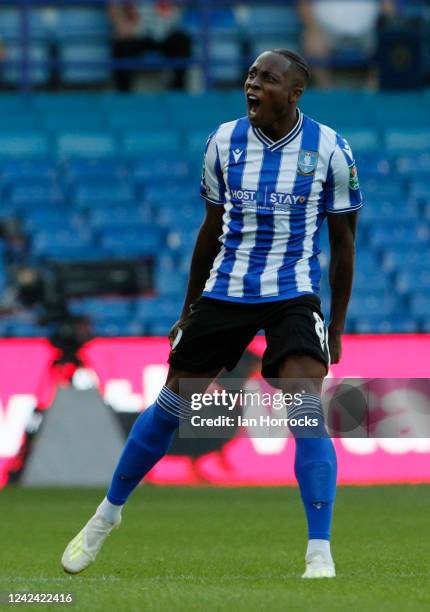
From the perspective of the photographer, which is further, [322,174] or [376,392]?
[376,392]

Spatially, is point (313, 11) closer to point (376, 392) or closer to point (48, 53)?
point (48, 53)

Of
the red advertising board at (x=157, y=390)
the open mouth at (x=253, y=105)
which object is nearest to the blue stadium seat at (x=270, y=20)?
the red advertising board at (x=157, y=390)

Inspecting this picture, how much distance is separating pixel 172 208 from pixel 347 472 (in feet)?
17.3

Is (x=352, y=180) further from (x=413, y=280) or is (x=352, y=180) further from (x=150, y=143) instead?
(x=150, y=143)

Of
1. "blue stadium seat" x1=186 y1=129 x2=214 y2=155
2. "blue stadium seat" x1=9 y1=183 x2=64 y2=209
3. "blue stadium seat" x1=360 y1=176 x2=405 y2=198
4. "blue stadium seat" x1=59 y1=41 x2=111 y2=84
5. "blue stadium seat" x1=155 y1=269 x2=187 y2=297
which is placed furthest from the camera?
"blue stadium seat" x1=59 y1=41 x2=111 y2=84

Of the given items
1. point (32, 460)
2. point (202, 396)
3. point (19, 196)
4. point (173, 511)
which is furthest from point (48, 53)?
point (202, 396)

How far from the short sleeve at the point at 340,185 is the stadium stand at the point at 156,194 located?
25.0 ft

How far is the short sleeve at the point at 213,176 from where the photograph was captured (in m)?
5.90

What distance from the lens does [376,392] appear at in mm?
11148

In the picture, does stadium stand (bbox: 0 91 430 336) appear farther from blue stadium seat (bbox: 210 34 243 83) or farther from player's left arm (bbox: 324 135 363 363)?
player's left arm (bbox: 324 135 363 363)

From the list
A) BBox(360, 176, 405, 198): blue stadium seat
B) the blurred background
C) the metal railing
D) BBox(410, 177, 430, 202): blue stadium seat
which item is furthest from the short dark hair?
the metal railing

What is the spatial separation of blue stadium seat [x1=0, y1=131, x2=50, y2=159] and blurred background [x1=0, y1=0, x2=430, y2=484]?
0.08ft

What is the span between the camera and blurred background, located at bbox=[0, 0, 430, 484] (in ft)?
40.1

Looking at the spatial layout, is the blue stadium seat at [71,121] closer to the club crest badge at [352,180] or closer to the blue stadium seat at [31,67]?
the blue stadium seat at [31,67]
